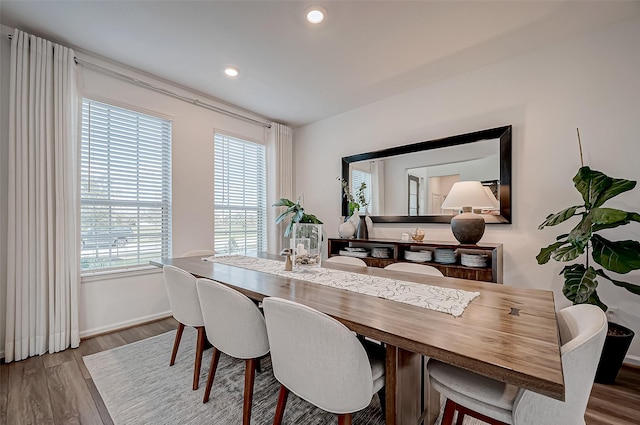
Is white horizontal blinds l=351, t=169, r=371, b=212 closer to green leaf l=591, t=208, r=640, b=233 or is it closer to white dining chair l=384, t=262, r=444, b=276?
white dining chair l=384, t=262, r=444, b=276

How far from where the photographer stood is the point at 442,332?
2.97ft

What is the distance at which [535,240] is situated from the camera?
8.11 ft

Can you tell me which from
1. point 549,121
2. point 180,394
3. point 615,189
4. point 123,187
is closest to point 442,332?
point 180,394

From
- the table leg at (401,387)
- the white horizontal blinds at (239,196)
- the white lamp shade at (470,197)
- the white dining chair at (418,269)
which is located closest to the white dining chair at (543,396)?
the table leg at (401,387)

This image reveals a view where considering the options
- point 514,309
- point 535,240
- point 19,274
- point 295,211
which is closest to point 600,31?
point 535,240

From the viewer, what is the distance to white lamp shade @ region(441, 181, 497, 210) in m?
2.55

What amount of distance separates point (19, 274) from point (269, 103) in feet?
10.0

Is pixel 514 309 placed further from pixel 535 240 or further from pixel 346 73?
pixel 346 73

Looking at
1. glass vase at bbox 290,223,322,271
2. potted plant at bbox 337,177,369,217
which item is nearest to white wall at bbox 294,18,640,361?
potted plant at bbox 337,177,369,217

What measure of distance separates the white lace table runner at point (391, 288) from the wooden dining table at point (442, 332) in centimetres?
5

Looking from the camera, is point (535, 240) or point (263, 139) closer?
point (535, 240)

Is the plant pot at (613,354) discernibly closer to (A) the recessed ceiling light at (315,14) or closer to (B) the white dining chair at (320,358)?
(B) the white dining chair at (320,358)

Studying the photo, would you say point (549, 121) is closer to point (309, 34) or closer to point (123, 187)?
point (309, 34)

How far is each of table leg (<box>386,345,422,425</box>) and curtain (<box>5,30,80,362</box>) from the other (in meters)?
2.84
